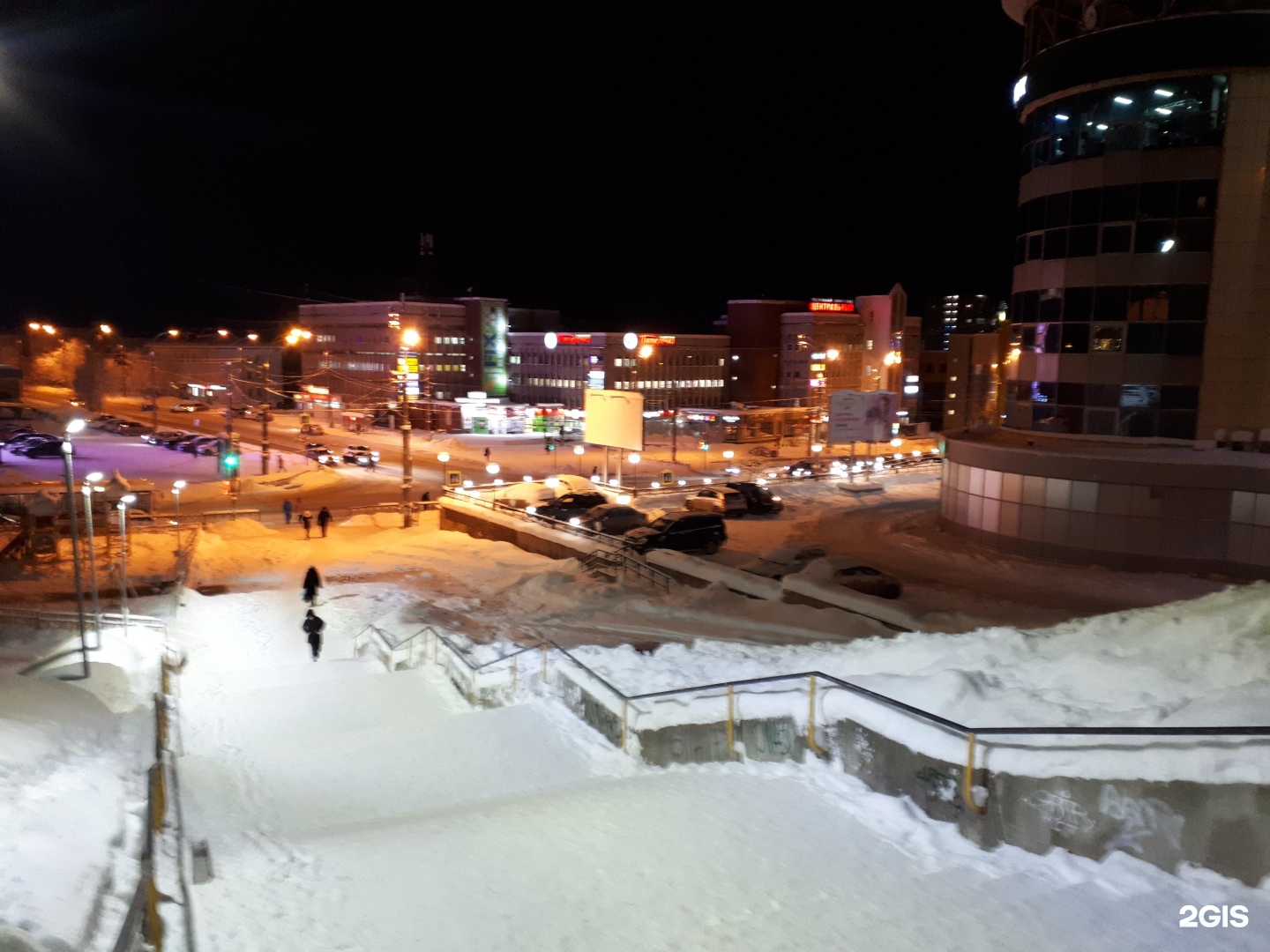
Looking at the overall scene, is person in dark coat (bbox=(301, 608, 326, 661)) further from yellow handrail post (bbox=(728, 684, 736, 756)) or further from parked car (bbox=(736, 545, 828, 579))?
parked car (bbox=(736, 545, 828, 579))

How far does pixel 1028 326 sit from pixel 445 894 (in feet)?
104

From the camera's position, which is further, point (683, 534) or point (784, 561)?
point (683, 534)

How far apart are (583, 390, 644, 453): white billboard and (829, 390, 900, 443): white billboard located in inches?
538

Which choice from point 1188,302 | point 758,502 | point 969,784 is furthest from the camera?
point 758,502

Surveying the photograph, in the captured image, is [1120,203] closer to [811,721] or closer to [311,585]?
[811,721]

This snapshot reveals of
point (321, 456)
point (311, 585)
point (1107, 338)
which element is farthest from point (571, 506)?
point (321, 456)

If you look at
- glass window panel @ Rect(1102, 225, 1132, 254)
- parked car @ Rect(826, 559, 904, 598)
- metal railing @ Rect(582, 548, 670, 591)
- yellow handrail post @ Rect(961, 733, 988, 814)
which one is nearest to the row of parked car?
metal railing @ Rect(582, 548, 670, 591)

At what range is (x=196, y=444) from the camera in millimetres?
60688

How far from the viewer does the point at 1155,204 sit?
28969 millimetres

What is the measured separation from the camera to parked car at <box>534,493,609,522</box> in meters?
33.5

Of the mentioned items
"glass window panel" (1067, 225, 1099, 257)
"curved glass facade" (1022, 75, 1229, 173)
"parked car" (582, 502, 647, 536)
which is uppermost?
"curved glass facade" (1022, 75, 1229, 173)

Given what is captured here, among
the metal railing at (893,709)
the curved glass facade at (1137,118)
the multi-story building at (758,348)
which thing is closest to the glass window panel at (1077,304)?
the curved glass facade at (1137,118)

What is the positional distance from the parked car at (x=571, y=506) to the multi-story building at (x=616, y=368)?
4371 cm

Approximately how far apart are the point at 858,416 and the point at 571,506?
2169 centimetres
